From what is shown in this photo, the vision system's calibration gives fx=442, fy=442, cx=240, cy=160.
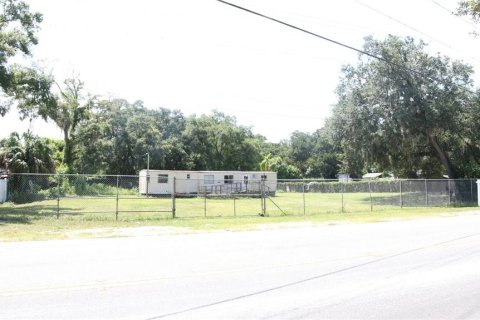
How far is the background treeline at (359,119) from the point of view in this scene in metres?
28.2

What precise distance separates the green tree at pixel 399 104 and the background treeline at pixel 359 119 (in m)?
0.08

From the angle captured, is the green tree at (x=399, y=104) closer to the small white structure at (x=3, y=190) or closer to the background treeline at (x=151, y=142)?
the background treeline at (x=151, y=142)

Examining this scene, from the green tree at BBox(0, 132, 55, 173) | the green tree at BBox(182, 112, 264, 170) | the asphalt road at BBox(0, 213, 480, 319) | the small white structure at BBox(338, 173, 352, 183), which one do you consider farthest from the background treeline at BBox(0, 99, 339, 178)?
the asphalt road at BBox(0, 213, 480, 319)

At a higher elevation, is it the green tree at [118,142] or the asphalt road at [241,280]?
the green tree at [118,142]

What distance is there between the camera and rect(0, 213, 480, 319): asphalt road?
216 inches

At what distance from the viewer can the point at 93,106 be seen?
194ft

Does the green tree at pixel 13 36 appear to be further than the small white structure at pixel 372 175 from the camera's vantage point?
No

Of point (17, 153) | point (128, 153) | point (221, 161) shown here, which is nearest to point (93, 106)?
point (128, 153)

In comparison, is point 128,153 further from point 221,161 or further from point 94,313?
point 94,313

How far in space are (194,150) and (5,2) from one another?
140ft

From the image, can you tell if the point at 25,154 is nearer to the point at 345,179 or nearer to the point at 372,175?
the point at 345,179

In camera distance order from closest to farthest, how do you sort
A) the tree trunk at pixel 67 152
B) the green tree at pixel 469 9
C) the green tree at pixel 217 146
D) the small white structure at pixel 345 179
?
the green tree at pixel 469 9
the tree trunk at pixel 67 152
the small white structure at pixel 345 179
the green tree at pixel 217 146

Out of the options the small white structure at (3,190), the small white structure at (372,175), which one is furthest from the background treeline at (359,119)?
the small white structure at (372,175)

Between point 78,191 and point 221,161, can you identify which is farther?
point 221,161
